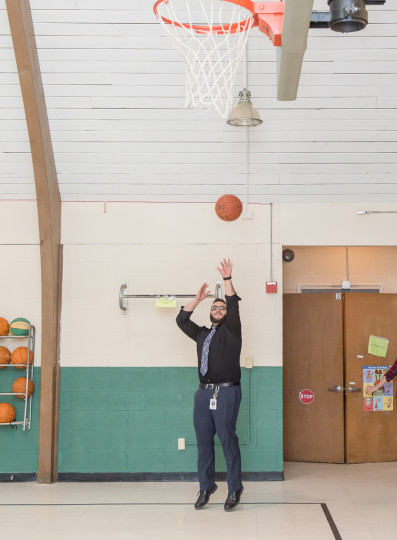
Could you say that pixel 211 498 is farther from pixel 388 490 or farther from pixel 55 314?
pixel 55 314

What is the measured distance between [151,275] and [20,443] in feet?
7.14

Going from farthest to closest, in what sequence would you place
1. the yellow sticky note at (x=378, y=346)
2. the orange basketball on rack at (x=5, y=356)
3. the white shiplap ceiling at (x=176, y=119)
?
1. the yellow sticky note at (x=378, y=346)
2. the orange basketball on rack at (x=5, y=356)
3. the white shiplap ceiling at (x=176, y=119)

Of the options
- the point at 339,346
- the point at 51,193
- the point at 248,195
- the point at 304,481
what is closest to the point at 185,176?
the point at 248,195

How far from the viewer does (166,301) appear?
7566 mm

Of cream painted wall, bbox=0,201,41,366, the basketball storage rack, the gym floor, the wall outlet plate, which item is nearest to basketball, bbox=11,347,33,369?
the basketball storage rack

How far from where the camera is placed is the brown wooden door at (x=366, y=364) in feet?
27.6

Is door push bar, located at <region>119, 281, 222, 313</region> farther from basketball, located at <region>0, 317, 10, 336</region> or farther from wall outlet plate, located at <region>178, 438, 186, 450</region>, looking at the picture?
wall outlet plate, located at <region>178, 438, 186, 450</region>

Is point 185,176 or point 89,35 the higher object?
point 89,35

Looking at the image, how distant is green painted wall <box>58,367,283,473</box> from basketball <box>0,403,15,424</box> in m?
0.50

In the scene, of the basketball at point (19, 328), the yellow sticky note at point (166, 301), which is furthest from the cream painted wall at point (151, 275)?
the basketball at point (19, 328)

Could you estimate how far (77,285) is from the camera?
768cm

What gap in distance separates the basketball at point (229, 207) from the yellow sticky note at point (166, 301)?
3.23 feet

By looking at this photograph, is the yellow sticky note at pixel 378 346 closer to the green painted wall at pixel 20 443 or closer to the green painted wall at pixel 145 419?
the green painted wall at pixel 145 419

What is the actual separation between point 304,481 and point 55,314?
302cm
